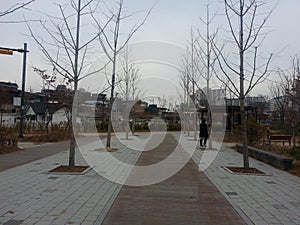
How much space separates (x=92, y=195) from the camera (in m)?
7.28

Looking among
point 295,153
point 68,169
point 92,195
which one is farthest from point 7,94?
point 92,195

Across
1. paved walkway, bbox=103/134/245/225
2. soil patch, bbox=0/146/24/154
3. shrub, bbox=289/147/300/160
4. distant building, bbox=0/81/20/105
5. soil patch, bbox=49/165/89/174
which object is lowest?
paved walkway, bbox=103/134/245/225

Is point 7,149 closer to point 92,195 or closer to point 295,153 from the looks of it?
point 92,195

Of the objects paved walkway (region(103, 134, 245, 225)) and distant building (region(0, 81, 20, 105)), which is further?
distant building (region(0, 81, 20, 105))

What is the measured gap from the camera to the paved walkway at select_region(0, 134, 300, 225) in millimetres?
5707

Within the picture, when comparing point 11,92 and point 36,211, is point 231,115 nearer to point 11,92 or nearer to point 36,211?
point 36,211

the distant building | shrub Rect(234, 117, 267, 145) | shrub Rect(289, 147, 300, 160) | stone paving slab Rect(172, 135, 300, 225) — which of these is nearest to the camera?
stone paving slab Rect(172, 135, 300, 225)

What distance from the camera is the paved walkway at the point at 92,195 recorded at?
571 cm

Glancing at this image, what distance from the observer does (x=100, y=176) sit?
967 cm

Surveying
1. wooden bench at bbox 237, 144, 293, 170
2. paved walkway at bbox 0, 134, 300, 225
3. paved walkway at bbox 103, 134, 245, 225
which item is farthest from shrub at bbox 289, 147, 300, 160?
paved walkway at bbox 103, 134, 245, 225

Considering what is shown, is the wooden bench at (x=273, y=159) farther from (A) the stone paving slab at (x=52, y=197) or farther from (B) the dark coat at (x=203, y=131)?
(A) the stone paving slab at (x=52, y=197)

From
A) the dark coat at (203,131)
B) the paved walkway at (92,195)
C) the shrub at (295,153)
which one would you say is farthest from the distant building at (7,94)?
the shrub at (295,153)

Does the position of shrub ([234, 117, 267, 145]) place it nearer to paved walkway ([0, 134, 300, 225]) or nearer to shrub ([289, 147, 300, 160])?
shrub ([289, 147, 300, 160])

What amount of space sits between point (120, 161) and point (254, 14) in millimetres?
6931
